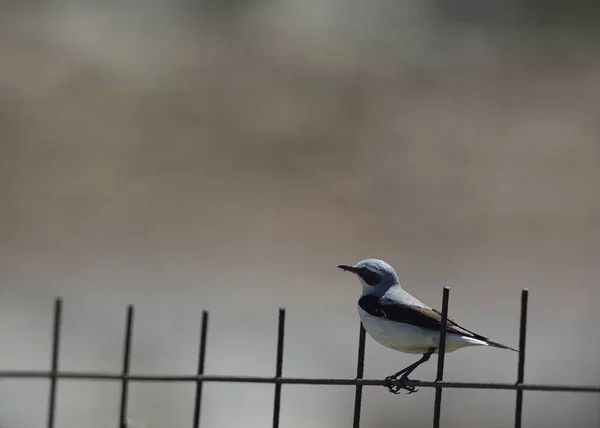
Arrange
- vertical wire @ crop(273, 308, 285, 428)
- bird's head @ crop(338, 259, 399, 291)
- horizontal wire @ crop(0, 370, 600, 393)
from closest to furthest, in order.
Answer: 1. horizontal wire @ crop(0, 370, 600, 393)
2. vertical wire @ crop(273, 308, 285, 428)
3. bird's head @ crop(338, 259, 399, 291)

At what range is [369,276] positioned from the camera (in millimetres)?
4008

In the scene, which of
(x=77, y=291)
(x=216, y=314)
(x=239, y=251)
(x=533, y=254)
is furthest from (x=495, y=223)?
(x=77, y=291)

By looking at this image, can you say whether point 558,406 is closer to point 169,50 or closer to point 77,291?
point 77,291

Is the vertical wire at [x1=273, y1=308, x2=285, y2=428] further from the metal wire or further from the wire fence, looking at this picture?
the metal wire

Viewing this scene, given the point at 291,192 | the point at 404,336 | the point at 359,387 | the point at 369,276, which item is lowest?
the point at 359,387

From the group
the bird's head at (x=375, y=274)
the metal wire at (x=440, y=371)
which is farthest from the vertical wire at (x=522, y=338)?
the bird's head at (x=375, y=274)

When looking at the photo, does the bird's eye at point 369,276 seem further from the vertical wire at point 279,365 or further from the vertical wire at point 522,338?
the vertical wire at point 522,338

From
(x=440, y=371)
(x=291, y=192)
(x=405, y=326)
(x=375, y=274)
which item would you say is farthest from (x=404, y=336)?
(x=291, y=192)

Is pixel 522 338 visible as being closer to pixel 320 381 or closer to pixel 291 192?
pixel 320 381

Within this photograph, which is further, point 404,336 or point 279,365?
point 404,336

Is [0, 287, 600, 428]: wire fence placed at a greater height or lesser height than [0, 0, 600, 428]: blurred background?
lesser

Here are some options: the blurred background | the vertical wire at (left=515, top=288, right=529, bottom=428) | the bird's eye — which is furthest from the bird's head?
the blurred background

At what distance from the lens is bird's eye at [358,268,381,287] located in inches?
157

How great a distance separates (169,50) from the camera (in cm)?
2048
